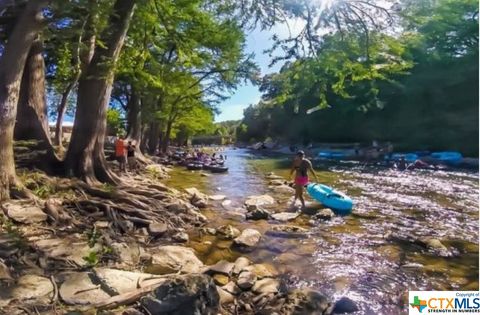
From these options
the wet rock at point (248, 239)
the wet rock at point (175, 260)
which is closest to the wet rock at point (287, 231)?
the wet rock at point (248, 239)

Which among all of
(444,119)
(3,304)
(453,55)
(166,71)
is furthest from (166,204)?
(453,55)

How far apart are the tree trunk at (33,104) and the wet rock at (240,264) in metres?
8.06

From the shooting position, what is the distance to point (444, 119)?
161ft

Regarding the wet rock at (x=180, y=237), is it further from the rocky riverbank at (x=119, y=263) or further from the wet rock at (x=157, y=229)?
the wet rock at (x=157, y=229)

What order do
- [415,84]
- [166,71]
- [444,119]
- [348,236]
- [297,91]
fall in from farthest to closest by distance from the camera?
[415,84] → [444,119] → [166,71] → [297,91] → [348,236]

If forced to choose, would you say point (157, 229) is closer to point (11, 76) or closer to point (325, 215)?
point (11, 76)

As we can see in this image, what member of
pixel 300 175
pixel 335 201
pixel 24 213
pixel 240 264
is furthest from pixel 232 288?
pixel 300 175

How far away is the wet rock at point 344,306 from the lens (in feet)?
19.3

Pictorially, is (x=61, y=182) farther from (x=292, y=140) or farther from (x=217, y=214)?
(x=292, y=140)

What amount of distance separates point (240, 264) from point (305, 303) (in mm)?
2024

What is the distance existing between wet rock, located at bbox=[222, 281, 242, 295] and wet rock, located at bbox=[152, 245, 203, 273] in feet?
2.47

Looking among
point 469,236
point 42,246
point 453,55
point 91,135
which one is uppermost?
point 453,55

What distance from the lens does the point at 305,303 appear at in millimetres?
5609

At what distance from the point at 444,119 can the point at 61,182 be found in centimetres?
5062
